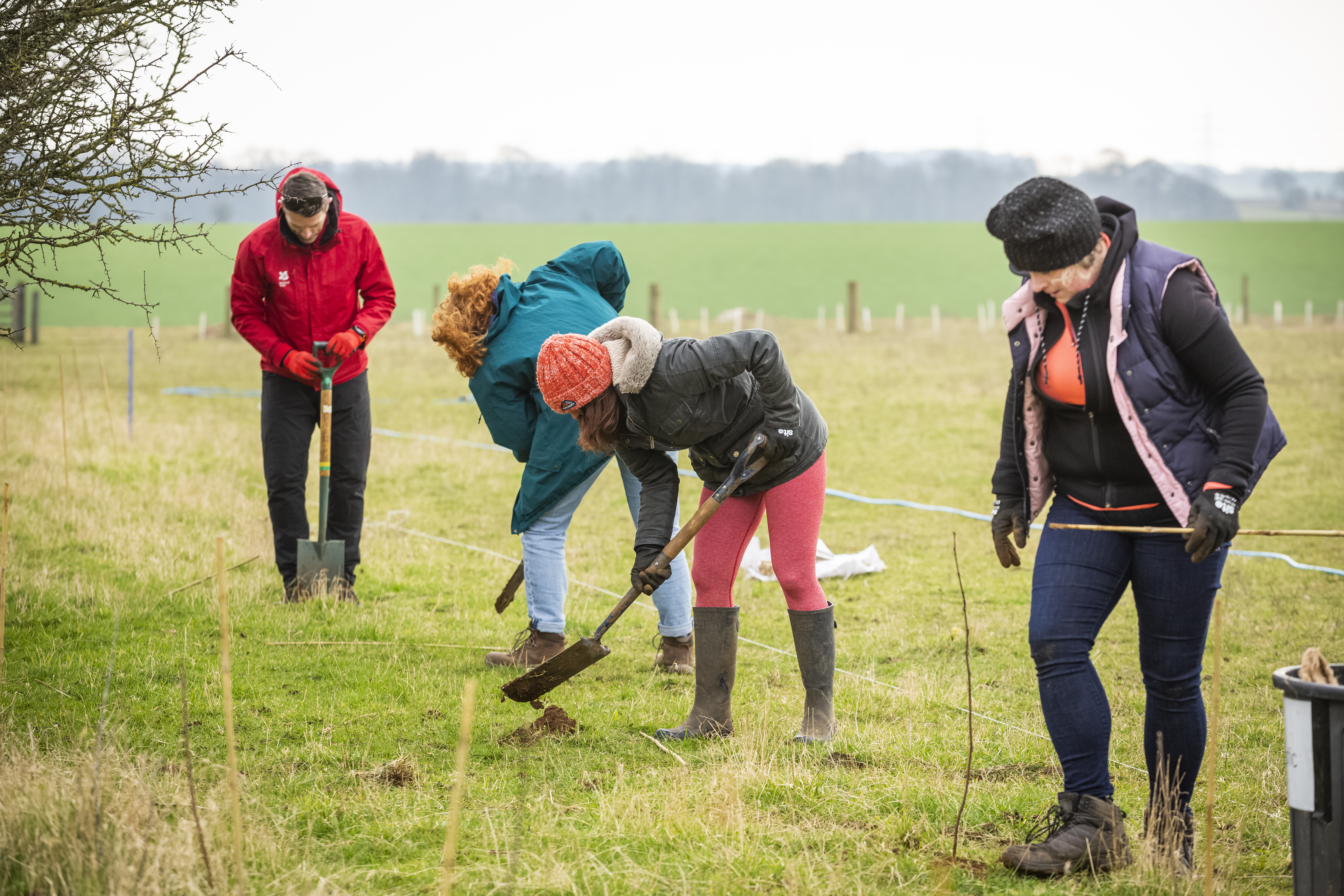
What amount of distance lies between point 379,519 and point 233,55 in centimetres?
559

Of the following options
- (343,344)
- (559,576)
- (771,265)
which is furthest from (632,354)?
(771,265)

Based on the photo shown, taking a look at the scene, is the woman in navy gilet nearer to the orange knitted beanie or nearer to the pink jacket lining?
the pink jacket lining

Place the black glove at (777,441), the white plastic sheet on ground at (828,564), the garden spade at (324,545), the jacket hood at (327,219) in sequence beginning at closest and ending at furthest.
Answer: the black glove at (777,441) < the jacket hood at (327,219) < the garden spade at (324,545) < the white plastic sheet on ground at (828,564)

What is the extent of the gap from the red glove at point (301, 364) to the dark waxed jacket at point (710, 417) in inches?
102

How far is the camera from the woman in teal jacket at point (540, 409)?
490 centimetres

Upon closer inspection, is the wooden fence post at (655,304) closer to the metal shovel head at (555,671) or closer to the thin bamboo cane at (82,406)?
the thin bamboo cane at (82,406)

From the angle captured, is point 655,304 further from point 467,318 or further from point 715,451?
point 715,451

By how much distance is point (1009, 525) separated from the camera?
3.44 m

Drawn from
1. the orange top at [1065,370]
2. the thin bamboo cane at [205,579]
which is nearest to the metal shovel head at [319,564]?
the thin bamboo cane at [205,579]

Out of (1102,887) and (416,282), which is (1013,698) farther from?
(416,282)

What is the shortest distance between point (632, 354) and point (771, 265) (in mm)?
64418

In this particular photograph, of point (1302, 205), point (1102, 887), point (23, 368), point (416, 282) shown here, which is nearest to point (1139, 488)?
point (1102, 887)

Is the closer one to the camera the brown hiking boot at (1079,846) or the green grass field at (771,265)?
the brown hiking boot at (1079,846)

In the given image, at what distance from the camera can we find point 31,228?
400 centimetres
